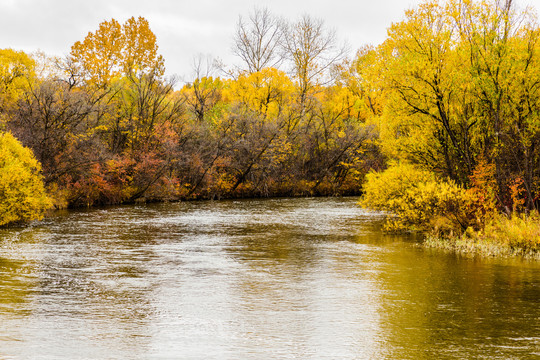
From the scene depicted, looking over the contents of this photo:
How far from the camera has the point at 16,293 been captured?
1386 centimetres

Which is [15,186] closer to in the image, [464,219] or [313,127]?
[464,219]

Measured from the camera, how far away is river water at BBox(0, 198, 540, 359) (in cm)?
986

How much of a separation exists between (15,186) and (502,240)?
20695 mm

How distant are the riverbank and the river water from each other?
3.86 feet

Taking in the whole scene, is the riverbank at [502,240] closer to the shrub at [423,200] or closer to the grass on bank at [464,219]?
the grass on bank at [464,219]

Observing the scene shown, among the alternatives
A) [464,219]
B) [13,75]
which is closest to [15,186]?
[464,219]

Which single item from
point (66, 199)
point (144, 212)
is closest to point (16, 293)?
point (144, 212)

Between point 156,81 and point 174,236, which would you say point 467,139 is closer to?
point 174,236

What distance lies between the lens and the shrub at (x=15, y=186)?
88.6ft

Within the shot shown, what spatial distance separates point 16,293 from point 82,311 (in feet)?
8.75

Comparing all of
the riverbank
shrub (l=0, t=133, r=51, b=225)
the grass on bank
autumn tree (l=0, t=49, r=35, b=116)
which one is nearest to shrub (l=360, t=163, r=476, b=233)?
the grass on bank

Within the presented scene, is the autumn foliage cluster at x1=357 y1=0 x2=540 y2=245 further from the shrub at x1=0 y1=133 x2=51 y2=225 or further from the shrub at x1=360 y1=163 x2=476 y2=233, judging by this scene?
the shrub at x1=0 y1=133 x2=51 y2=225

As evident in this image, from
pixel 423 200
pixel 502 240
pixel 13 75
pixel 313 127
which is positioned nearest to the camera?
pixel 502 240

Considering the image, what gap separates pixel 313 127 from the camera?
61.4m
